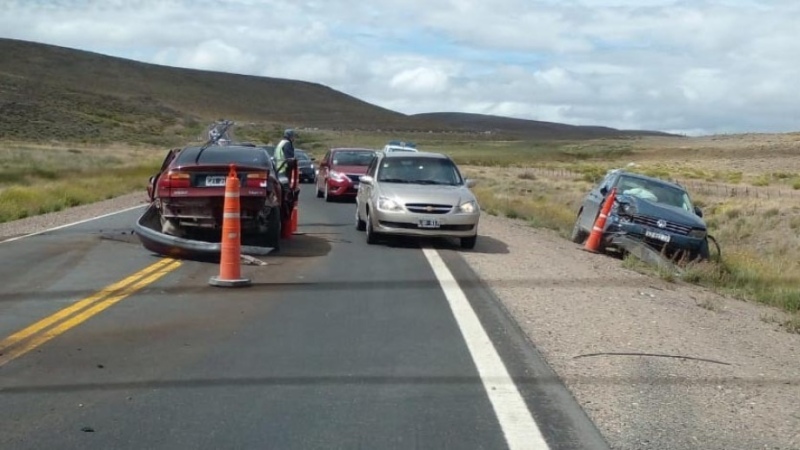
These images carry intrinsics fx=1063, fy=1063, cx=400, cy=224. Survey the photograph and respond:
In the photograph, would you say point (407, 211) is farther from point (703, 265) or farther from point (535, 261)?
point (703, 265)

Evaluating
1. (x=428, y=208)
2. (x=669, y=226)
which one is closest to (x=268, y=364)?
(x=428, y=208)

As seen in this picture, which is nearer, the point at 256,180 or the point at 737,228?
the point at 256,180

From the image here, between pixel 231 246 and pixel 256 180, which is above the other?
pixel 256 180

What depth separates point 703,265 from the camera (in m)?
16.9

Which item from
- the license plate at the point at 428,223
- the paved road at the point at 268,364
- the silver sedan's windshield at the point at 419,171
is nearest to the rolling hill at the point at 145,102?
the silver sedan's windshield at the point at 419,171

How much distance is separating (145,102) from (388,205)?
108613 mm

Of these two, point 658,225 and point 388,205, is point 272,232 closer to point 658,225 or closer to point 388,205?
point 388,205

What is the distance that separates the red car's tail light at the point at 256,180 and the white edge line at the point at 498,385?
177 inches

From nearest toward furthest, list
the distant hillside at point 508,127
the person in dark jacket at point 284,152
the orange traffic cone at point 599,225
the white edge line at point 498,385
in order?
the white edge line at point 498,385 → the orange traffic cone at point 599,225 → the person in dark jacket at point 284,152 → the distant hillside at point 508,127

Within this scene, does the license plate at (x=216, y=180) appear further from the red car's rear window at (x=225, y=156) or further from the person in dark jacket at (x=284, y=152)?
the person in dark jacket at (x=284, y=152)

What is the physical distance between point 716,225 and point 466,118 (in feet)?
527

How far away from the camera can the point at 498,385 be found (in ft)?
24.4

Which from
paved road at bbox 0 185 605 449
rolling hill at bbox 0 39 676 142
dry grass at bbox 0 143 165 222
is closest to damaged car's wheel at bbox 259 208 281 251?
paved road at bbox 0 185 605 449

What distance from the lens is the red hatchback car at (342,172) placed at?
98.1 feet
